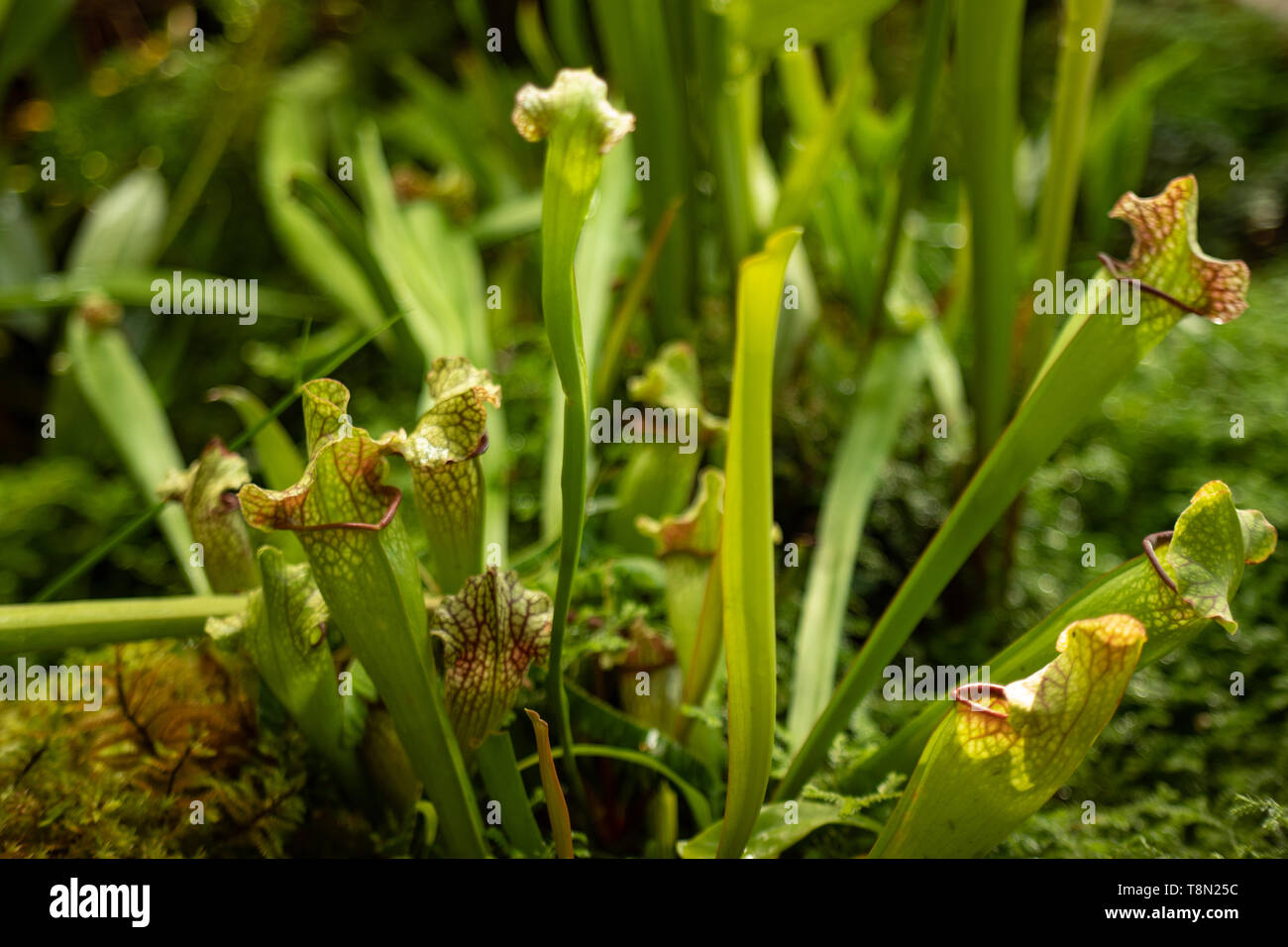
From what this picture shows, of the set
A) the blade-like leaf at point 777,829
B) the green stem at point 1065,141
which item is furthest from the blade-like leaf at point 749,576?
the green stem at point 1065,141

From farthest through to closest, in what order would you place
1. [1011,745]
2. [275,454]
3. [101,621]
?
[275,454]
[101,621]
[1011,745]

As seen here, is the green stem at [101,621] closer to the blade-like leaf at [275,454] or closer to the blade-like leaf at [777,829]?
the blade-like leaf at [275,454]

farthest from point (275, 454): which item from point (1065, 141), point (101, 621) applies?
point (1065, 141)

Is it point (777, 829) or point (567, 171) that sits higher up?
point (567, 171)

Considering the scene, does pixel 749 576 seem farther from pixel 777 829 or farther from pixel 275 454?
pixel 275 454

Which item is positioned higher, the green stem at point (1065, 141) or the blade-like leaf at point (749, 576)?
the green stem at point (1065, 141)

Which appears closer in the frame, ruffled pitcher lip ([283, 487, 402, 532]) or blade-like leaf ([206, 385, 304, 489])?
ruffled pitcher lip ([283, 487, 402, 532])

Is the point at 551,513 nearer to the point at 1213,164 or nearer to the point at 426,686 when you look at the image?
the point at 426,686

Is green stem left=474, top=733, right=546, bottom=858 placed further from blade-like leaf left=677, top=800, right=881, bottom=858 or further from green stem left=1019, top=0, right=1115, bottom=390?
green stem left=1019, top=0, right=1115, bottom=390

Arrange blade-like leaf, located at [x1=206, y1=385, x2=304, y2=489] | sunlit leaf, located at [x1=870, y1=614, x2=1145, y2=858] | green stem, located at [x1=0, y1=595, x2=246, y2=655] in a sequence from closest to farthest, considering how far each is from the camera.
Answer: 1. sunlit leaf, located at [x1=870, y1=614, x2=1145, y2=858]
2. green stem, located at [x1=0, y1=595, x2=246, y2=655]
3. blade-like leaf, located at [x1=206, y1=385, x2=304, y2=489]

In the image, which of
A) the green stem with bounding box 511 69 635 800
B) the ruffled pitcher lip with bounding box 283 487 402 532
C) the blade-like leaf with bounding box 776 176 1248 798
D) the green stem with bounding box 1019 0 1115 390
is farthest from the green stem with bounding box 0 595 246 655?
the green stem with bounding box 1019 0 1115 390

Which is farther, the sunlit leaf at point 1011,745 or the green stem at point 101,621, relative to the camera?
the green stem at point 101,621
